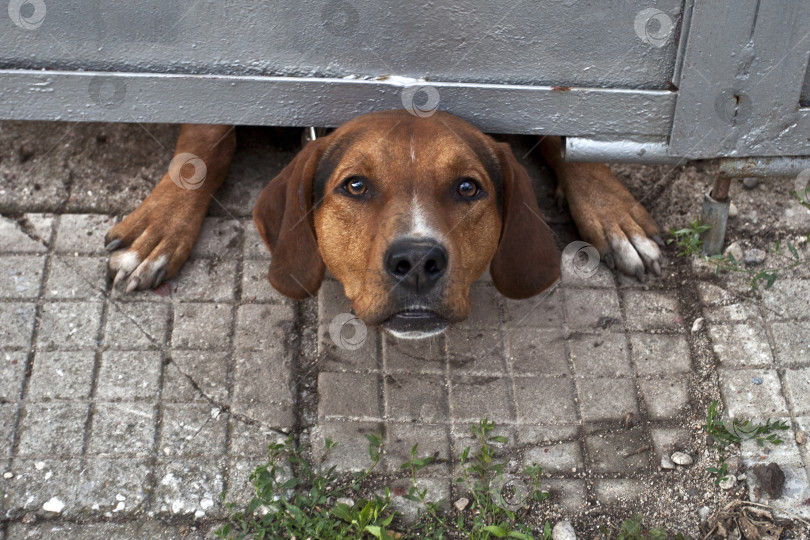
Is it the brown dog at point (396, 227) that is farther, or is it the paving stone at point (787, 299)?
the paving stone at point (787, 299)

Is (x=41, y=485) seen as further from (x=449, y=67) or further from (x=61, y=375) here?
(x=449, y=67)

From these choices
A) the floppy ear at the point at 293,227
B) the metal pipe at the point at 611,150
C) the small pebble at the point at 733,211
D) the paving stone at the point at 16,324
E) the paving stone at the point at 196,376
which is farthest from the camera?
the small pebble at the point at 733,211

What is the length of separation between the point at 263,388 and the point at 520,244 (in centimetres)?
140

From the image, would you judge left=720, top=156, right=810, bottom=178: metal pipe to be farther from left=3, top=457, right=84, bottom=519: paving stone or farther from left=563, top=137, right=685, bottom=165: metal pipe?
left=3, top=457, right=84, bottom=519: paving stone

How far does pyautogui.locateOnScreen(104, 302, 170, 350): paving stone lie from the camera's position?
3.97 meters

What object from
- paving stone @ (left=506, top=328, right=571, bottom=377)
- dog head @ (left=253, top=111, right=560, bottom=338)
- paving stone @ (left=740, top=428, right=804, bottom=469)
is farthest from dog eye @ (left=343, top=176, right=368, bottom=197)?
→ paving stone @ (left=740, top=428, right=804, bottom=469)

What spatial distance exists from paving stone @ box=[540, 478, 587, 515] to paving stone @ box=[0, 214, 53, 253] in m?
2.85

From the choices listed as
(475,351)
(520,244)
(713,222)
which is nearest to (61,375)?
(475,351)

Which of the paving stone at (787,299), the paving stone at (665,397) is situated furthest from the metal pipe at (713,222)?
the paving stone at (665,397)

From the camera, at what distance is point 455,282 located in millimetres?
3434

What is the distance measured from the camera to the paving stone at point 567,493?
11.6 feet

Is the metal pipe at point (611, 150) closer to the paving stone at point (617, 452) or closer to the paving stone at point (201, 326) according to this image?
the paving stone at point (617, 452)

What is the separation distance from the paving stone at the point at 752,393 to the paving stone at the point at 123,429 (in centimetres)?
273

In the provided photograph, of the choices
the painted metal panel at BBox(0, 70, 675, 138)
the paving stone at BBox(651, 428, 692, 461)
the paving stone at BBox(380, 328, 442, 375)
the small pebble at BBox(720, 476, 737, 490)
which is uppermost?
the painted metal panel at BBox(0, 70, 675, 138)
